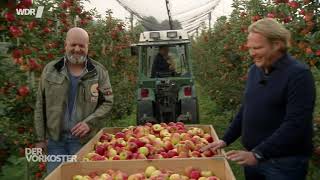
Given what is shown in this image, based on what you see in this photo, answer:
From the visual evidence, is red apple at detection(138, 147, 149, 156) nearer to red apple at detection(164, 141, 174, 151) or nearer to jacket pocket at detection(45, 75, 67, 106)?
red apple at detection(164, 141, 174, 151)

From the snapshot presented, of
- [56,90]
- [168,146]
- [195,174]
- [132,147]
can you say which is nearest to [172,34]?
[56,90]

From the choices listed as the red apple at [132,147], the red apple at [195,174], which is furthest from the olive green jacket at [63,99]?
the red apple at [195,174]

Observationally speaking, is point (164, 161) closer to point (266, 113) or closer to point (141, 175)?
point (141, 175)

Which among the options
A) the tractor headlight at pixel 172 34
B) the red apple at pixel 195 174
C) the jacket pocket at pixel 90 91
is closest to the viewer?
the red apple at pixel 195 174

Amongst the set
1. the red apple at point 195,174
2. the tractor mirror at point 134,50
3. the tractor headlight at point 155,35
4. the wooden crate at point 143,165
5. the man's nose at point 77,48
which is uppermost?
the tractor headlight at point 155,35

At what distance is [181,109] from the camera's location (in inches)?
334

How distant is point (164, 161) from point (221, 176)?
0.39 m

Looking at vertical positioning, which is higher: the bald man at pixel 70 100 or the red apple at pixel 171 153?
the bald man at pixel 70 100

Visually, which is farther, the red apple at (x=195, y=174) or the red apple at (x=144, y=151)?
the red apple at (x=144, y=151)

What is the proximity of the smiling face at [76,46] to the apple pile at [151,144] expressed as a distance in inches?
→ 28.2

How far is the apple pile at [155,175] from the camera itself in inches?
128

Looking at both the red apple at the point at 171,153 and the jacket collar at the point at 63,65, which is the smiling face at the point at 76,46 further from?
the red apple at the point at 171,153

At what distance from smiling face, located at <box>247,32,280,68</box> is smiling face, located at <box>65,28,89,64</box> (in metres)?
1.53

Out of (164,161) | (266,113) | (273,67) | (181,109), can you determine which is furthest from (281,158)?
(181,109)
